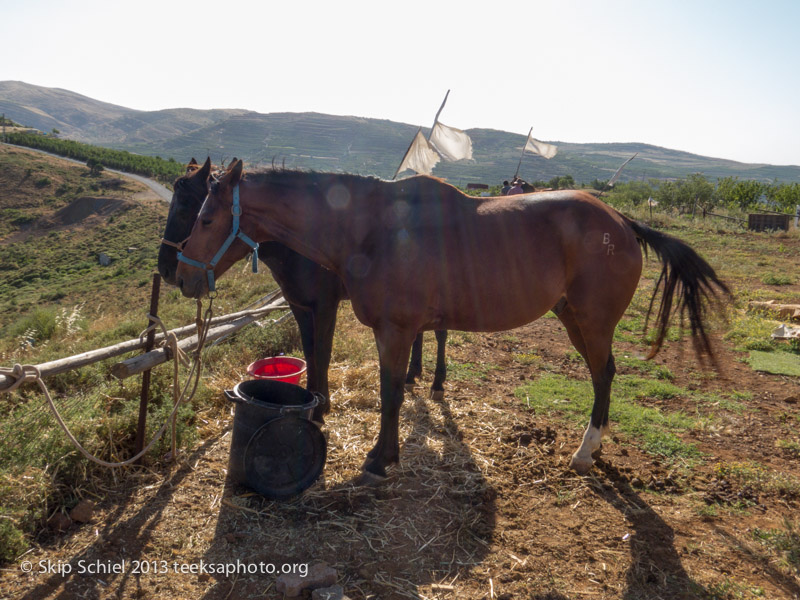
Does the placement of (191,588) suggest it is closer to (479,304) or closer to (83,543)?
(83,543)

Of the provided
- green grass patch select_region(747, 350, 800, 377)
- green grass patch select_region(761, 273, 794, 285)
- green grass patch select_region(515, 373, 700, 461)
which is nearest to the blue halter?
green grass patch select_region(515, 373, 700, 461)

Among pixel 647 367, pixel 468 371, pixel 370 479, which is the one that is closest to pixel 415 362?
pixel 468 371

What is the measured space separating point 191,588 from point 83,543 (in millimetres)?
874

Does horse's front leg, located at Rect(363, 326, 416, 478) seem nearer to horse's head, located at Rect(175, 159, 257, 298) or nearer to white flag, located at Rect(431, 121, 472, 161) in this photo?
horse's head, located at Rect(175, 159, 257, 298)

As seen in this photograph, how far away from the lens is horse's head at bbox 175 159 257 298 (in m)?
3.32

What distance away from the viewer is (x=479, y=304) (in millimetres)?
3537

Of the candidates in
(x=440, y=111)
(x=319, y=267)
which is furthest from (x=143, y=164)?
(x=319, y=267)

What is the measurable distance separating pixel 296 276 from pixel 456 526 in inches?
95.3

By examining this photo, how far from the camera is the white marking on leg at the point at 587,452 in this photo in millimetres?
3805

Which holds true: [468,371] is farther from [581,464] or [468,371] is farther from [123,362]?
[123,362]

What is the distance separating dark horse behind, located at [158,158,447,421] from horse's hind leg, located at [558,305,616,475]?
215 centimetres

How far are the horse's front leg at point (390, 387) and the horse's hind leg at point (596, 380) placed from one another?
4.79 ft

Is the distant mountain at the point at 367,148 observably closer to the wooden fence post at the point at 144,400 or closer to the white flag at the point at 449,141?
the white flag at the point at 449,141

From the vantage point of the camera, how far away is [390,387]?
3527mm
